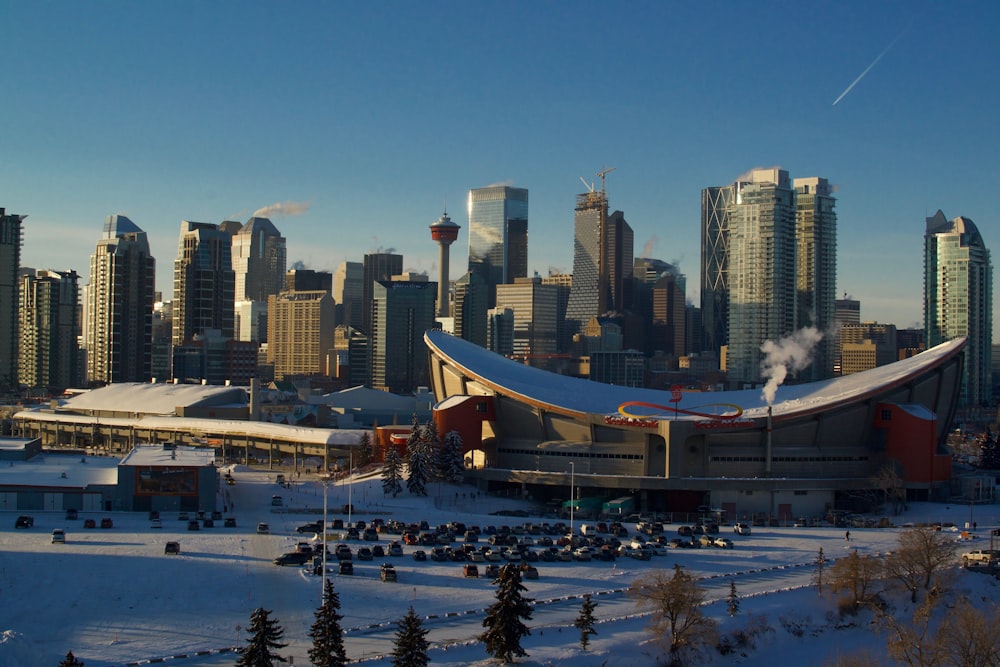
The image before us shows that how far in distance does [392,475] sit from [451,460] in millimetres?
5818

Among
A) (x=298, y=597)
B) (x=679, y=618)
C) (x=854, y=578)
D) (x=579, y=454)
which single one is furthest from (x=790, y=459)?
(x=298, y=597)

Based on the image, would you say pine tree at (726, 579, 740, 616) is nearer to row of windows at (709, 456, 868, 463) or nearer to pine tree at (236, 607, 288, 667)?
pine tree at (236, 607, 288, 667)

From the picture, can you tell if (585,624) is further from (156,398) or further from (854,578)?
(156,398)

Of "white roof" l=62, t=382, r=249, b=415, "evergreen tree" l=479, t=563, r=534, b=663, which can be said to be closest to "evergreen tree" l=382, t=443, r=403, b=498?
"evergreen tree" l=479, t=563, r=534, b=663

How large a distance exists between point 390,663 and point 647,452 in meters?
46.9

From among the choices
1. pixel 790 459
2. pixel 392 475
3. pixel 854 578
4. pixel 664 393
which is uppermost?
pixel 664 393

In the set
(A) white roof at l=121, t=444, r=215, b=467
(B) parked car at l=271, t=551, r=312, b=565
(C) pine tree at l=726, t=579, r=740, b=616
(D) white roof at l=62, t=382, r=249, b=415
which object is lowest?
(C) pine tree at l=726, t=579, r=740, b=616

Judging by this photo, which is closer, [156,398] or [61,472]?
[61,472]

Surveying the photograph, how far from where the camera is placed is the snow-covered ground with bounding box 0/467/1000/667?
42.8m

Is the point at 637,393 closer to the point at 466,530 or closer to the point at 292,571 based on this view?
the point at 466,530

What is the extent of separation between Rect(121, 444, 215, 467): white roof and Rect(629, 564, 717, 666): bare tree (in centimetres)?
3423

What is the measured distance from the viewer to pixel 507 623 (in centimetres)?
4197

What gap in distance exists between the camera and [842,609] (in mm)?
52688

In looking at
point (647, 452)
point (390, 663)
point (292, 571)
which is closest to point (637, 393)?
point (647, 452)
